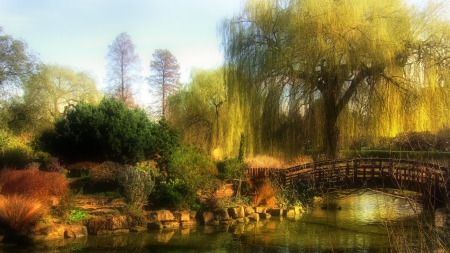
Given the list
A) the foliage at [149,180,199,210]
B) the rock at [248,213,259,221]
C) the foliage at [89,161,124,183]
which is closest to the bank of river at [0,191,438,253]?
the rock at [248,213,259,221]

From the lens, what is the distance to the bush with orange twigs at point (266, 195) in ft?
54.1

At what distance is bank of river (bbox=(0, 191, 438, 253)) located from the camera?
35.9 ft

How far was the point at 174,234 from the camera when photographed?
13.0 metres

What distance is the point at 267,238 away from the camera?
485 inches

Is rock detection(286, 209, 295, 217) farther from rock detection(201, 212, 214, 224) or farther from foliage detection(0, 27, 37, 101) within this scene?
foliage detection(0, 27, 37, 101)

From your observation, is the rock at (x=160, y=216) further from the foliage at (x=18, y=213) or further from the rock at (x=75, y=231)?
the foliage at (x=18, y=213)

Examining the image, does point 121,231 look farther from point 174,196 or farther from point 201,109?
point 201,109

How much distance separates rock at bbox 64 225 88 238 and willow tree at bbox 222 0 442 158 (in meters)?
9.33

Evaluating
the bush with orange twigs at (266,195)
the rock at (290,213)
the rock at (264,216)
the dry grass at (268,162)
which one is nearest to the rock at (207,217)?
the rock at (264,216)

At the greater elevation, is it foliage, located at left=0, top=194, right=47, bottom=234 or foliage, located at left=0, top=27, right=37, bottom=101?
foliage, located at left=0, top=27, right=37, bottom=101

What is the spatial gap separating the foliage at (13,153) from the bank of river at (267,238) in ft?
26.2

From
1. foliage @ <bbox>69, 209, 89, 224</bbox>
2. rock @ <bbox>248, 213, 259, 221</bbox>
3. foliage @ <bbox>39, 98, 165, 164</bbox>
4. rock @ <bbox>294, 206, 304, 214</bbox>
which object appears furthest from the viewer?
foliage @ <bbox>39, 98, 165, 164</bbox>

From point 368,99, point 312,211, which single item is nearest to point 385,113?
point 368,99

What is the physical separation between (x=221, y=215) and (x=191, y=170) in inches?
100
